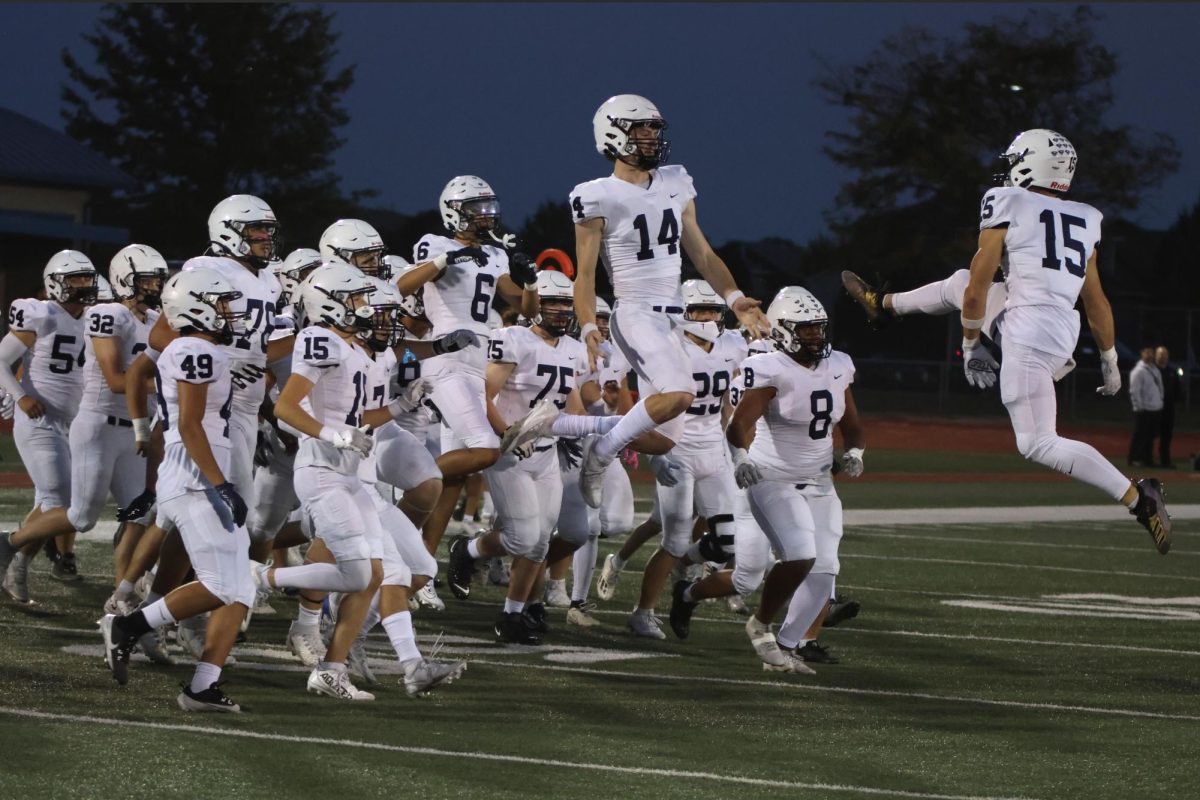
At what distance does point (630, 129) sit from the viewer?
8.37 metres

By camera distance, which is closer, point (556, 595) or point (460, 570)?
point (460, 570)

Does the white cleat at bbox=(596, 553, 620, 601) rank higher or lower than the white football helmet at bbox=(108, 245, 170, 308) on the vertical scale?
lower

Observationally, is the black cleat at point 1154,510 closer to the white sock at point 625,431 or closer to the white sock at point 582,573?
the white sock at point 625,431

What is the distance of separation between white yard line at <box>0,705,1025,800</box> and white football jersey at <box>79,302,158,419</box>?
2942 millimetres

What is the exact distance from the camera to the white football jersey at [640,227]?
8.38 meters

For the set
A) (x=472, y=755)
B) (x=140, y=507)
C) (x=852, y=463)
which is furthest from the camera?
(x=852, y=463)

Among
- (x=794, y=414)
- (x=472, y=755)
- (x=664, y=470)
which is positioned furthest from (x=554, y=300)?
(x=472, y=755)

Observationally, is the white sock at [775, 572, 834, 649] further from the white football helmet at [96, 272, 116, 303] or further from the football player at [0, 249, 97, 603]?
the white football helmet at [96, 272, 116, 303]

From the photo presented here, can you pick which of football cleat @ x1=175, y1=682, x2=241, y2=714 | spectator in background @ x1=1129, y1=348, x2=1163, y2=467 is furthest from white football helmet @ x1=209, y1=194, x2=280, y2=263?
spectator in background @ x1=1129, y1=348, x2=1163, y2=467

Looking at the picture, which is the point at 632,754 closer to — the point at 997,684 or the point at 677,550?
the point at 997,684

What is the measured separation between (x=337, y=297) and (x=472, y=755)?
2088 mm

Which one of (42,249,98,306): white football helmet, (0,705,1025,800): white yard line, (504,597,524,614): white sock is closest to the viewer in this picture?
(0,705,1025,800): white yard line

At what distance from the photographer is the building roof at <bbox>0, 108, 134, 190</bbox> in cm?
3662

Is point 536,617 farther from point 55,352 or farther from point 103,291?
point 103,291
